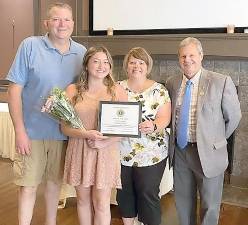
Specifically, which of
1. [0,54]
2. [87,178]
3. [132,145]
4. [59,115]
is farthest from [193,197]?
[0,54]

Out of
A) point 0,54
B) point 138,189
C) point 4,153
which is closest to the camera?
point 138,189

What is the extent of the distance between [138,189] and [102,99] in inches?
25.5

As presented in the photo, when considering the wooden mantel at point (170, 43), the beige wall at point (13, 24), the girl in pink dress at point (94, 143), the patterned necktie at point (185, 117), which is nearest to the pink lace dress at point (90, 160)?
the girl in pink dress at point (94, 143)

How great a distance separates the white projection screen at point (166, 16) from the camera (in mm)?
3670

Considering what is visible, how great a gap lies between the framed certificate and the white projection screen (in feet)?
7.07

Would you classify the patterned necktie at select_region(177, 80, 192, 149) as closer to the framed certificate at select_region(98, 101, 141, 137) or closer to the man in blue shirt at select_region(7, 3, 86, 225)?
the framed certificate at select_region(98, 101, 141, 137)

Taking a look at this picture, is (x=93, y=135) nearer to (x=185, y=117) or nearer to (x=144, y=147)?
(x=144, y=147)

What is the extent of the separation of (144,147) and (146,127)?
0.75ft

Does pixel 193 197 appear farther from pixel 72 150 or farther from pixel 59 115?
pixel 59 115

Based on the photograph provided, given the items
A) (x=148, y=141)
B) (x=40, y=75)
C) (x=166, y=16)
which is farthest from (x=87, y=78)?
(x=166, y=16)

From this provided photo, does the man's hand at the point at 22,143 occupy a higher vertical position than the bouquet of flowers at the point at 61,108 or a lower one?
lower

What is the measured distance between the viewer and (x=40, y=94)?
210cm

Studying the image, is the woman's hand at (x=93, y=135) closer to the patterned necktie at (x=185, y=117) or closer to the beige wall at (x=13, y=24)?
the patterned necktie at (x=185, y=117)

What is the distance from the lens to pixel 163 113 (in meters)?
2.11
